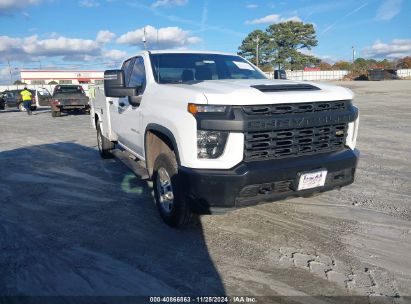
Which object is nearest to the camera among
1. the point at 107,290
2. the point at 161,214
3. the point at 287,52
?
the point at 107,290

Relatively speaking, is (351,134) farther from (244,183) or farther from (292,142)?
(244,183)

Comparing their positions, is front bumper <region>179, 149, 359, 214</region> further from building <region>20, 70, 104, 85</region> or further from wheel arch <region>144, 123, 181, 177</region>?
building <region>20, 70, 104, 85</region>

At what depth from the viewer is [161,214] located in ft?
13.0

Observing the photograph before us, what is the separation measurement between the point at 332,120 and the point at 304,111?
1.22 ft

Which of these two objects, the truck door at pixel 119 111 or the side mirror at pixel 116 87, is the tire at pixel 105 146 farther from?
the side mirror at pixel 116 87

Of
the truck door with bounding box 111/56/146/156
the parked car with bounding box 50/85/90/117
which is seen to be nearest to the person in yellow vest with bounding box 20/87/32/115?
the parked car with bounding box 50/85/90/117

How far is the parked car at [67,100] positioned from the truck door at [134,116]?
45.4ft

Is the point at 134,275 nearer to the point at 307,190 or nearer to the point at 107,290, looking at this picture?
the point at 107,290

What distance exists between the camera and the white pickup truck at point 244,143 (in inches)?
120

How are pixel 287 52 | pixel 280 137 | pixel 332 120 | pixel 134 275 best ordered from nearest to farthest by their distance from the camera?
pixel 134 275 → pixel 280 137 → pixel 332 120 → pixel 287 52

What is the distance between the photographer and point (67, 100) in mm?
17812

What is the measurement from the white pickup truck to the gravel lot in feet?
1.65

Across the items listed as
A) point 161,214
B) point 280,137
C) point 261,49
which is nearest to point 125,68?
point 161,214

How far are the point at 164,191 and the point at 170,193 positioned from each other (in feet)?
0.48
